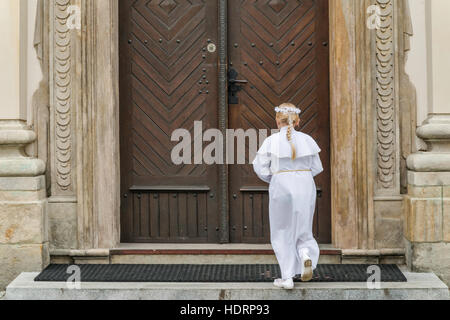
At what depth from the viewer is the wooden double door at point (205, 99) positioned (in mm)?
7004

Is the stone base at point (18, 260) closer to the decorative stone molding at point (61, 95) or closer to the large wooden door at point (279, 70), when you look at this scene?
the decorative stone molding at point (61, 95)

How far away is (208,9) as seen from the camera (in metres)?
7.07

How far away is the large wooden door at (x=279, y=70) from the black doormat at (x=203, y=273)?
0.68m

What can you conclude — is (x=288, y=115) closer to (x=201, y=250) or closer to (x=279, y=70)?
(x=279, y=70)

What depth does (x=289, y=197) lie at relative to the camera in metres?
5.55

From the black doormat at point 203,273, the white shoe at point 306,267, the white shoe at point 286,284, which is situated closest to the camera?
the white shoe at point 306,267

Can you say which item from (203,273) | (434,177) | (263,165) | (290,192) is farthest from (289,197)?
(434,177)

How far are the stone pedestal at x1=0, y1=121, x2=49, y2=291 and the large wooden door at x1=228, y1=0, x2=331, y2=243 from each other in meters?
2.06

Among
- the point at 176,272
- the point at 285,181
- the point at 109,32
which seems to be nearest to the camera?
the point at 285,181

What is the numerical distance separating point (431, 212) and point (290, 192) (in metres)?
1.59

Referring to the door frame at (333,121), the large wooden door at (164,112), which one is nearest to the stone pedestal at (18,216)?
the door frame at (333,121)

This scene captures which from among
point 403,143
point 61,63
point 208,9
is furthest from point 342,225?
point 61,63

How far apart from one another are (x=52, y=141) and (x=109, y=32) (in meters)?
1.25

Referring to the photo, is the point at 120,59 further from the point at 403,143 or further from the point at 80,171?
the point at 403,143
